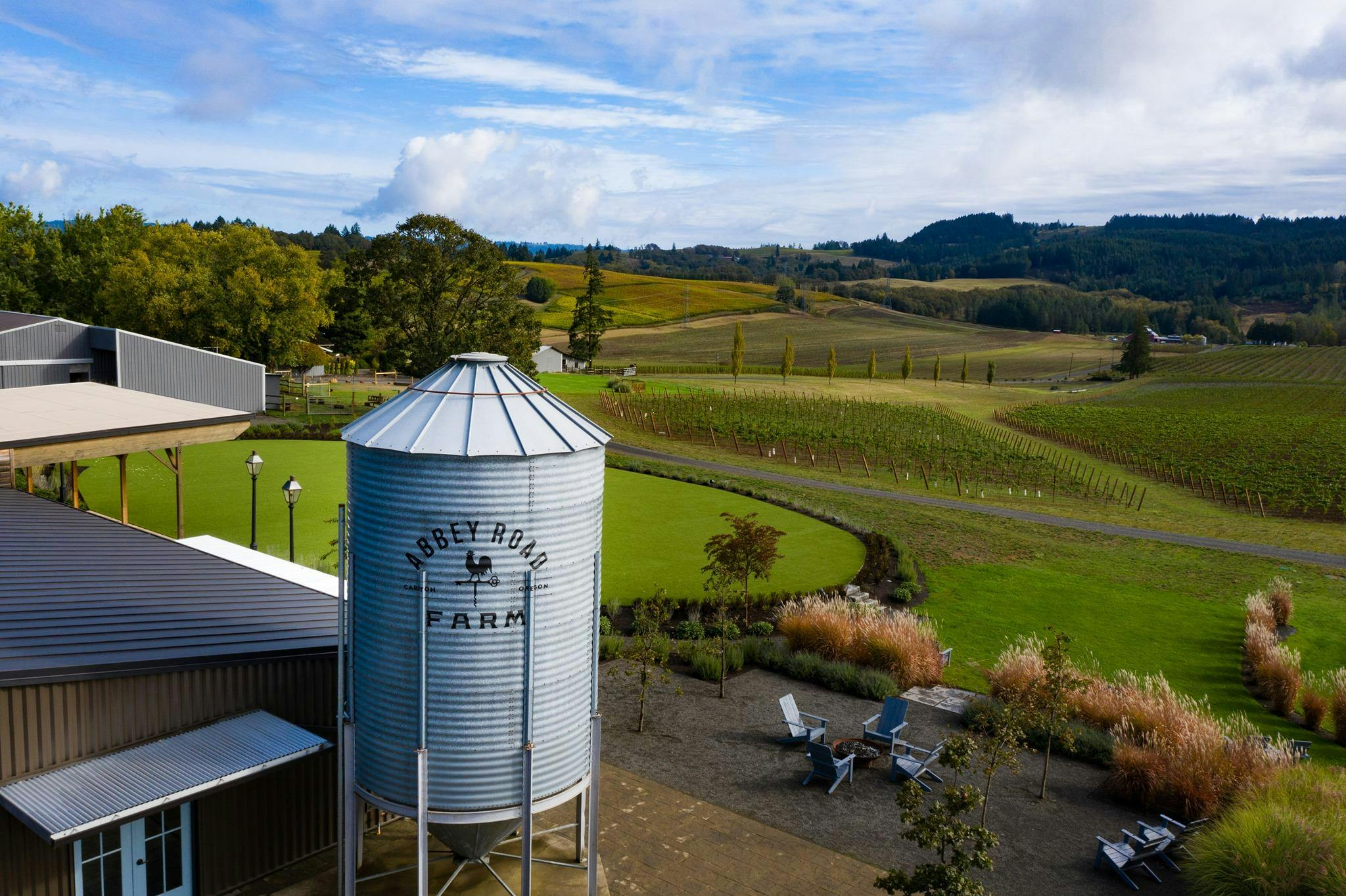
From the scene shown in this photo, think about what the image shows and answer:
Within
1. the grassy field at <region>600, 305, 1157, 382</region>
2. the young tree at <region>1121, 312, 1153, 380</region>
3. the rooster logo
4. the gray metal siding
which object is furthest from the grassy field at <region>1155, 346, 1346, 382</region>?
the rooster logo

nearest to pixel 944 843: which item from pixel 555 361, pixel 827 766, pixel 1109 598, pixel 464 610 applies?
pixel 827 766

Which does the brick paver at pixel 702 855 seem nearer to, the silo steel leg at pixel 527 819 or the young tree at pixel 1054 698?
the silo steel leg at pixel 527 819

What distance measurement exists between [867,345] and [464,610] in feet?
381

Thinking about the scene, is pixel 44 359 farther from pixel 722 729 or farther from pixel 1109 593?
pixel 1109 593

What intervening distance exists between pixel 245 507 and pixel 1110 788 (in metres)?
23.6

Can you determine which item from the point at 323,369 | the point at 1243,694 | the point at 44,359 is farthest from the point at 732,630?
the point at 323,369

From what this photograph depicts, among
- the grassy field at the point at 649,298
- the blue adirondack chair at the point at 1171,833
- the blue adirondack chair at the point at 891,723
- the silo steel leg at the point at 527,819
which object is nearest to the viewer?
the silo steel leg at the point at 527,819

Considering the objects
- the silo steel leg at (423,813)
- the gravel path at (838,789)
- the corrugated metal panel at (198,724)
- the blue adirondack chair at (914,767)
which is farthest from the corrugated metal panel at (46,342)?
the blue adirondack chair at (914,767)

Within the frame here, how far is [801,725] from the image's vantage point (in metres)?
14.8

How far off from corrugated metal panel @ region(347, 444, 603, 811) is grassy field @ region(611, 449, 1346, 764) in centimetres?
1129

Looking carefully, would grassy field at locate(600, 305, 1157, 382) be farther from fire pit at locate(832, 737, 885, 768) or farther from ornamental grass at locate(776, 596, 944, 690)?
fire pit at locate(832, 737, 885, 768)

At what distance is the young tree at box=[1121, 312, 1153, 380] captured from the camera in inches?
4250

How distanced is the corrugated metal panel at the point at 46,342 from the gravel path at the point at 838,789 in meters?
24.6

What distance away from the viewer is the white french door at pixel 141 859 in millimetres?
9289
